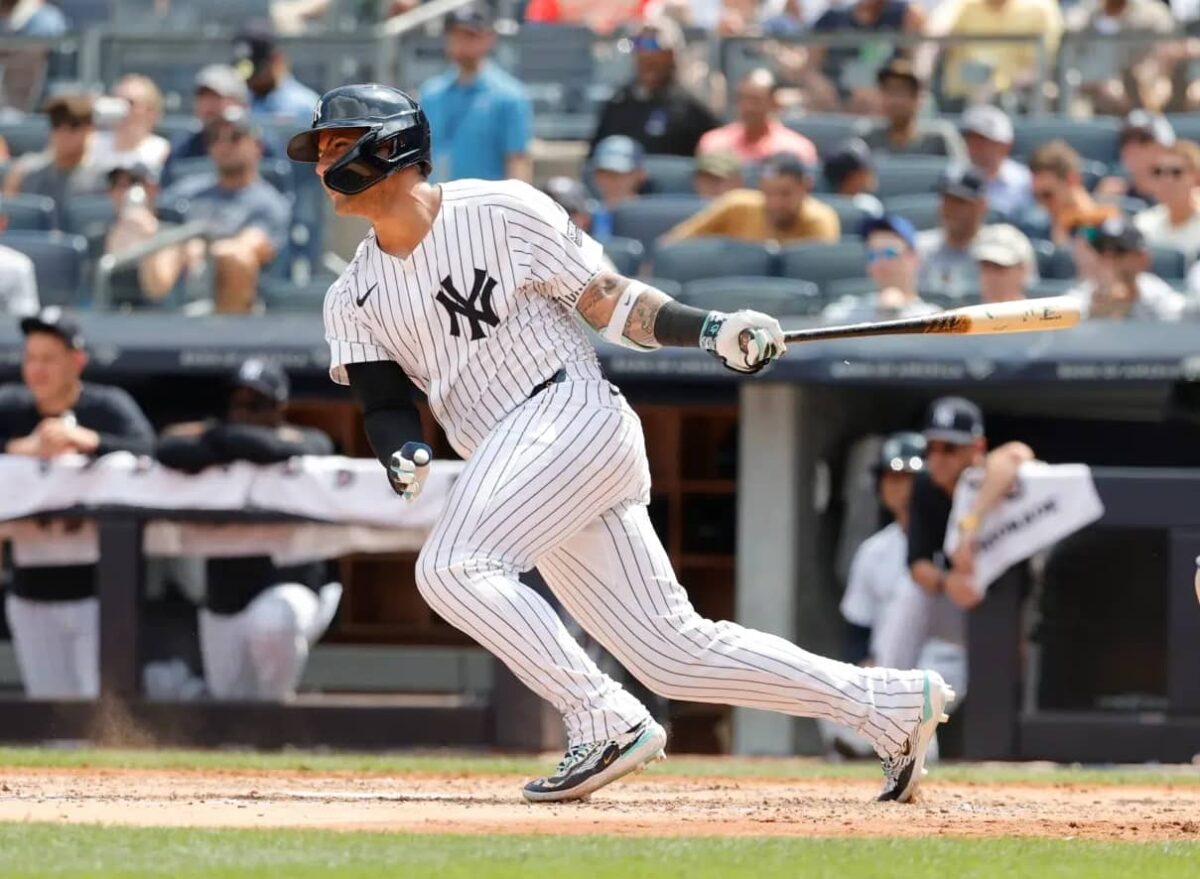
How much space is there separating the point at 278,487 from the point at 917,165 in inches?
131

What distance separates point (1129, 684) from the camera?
309 inches

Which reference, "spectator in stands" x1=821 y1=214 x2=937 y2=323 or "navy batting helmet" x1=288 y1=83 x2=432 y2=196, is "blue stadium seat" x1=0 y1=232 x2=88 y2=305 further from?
"navy batting helmet" x1=288 y1=83 x2=432 y2=196

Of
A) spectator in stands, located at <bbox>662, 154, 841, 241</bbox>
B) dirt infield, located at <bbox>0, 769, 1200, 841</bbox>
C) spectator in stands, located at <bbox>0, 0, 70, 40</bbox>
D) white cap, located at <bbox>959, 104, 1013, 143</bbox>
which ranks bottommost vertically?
dirt infield, located at <bbox>0, 769, 1200, 841</bbox>

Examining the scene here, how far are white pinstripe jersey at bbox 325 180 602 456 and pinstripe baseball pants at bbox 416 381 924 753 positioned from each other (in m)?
0.09

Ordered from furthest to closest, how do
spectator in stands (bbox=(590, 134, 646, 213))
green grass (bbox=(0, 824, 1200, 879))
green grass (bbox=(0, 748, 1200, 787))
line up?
spectator in stands (bbox=(590, 134, 646, 213)) < green grass (bbox=(0, 748, 1200, 787)) < green grass (bbox=(0, 824, 1200, 879))

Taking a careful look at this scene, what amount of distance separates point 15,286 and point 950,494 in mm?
3921

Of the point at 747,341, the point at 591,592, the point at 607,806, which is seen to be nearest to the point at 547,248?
the point at 747,341

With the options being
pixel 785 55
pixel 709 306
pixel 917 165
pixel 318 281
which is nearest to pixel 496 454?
pixel 709 306

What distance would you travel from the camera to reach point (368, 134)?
477cm

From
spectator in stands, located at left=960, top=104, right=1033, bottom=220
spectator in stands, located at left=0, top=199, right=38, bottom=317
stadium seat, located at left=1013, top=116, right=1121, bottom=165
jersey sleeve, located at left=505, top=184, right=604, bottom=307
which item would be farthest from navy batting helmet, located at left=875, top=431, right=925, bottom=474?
jersey sleeve, located at left=505, top=184, right=604, bottom=307

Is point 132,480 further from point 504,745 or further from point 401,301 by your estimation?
point 401,301

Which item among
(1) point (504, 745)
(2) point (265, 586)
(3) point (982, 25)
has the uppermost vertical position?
(3) point (982, 25)

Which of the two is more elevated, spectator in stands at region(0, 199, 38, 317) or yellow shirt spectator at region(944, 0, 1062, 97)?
yellow shirt spectator at region(944, 0, 1062, 97)

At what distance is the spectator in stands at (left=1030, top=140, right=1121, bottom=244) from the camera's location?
9.38 meters
